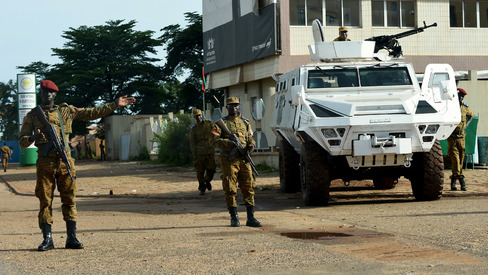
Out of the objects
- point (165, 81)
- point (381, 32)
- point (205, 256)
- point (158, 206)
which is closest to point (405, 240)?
point (205, 256)

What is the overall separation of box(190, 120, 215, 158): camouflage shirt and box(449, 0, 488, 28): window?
61.0ft

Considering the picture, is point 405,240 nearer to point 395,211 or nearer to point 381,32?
point 395,211

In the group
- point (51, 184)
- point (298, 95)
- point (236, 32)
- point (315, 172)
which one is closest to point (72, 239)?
point (51, 184)

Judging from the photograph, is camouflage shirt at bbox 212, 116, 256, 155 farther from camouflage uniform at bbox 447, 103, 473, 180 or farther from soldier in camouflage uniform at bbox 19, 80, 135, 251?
camouflage uniform at bbox 447, 103, 473, 180

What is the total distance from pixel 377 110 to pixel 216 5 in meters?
25.6

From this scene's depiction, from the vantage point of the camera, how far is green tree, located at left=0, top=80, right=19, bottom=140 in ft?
251

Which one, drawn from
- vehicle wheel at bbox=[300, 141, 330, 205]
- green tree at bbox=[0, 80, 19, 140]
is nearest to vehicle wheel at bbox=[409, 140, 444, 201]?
vehicle wheel at bbox=[300, 141, 330, 205]

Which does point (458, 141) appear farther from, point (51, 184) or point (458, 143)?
point (51, 184)

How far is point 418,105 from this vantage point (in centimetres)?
1205

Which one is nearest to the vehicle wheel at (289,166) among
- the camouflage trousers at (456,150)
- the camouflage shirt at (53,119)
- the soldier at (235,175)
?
the camouflage trousers at (456,150)

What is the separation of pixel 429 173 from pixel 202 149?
5558 millimetres

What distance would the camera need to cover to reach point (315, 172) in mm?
12125

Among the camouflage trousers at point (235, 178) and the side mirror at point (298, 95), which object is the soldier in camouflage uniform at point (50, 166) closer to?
the camouflage trousers at point (235, 178)

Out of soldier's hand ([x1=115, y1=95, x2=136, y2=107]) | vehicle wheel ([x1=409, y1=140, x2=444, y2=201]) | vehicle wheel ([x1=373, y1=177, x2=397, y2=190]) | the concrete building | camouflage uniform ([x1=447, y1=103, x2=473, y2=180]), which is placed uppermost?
the concrete building
